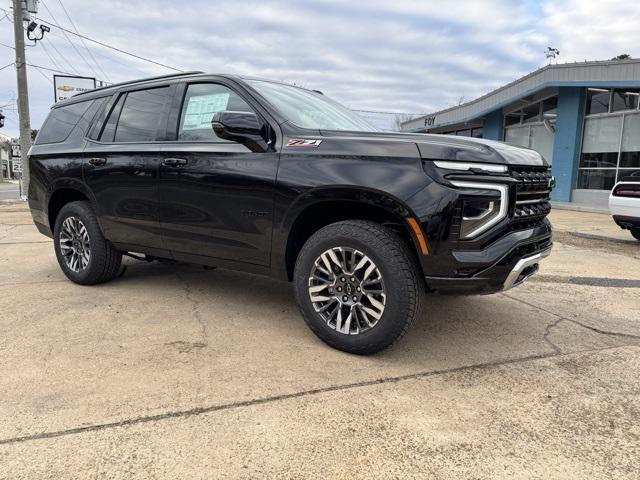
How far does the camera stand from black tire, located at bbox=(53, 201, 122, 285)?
473cm

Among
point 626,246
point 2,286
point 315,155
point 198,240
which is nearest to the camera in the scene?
point 315,155

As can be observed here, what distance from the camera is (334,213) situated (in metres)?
3.42

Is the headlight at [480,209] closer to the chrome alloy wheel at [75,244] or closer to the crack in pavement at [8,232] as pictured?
the chrome alloy wheel at [75,244]

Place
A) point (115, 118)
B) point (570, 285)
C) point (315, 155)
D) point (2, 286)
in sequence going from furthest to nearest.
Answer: point (570, 285) < point (2, 286) < point (115, 118) < point (315, 155)

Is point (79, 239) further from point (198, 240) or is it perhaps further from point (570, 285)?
point (570, 285)

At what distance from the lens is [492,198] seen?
2.84m

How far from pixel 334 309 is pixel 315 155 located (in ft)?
3.37

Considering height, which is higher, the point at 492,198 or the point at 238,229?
the point at 492,198

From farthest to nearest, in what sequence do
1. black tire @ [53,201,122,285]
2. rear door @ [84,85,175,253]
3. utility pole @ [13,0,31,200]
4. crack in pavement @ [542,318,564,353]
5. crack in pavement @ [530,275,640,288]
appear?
utility pole @ [13,0,31,200], crack in pavement @ [530,275,640,288], black tire @ [53,201,122,285], rear door @ [84,85,175,253], crack in pavement @ [542,318,564,353]

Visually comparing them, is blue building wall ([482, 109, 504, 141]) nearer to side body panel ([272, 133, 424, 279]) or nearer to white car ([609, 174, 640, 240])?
white car ([609, 174, 640, 240])

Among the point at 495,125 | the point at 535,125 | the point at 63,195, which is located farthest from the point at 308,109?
the point at 495,125

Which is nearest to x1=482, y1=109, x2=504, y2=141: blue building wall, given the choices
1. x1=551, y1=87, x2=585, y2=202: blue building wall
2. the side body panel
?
x1=551, y1=87, x2=585, y2=202: blue building wall

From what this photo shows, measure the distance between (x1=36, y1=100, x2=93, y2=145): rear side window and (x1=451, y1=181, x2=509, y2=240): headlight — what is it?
13.0ft

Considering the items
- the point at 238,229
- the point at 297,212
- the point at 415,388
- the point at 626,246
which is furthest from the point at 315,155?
the point at 626,246
